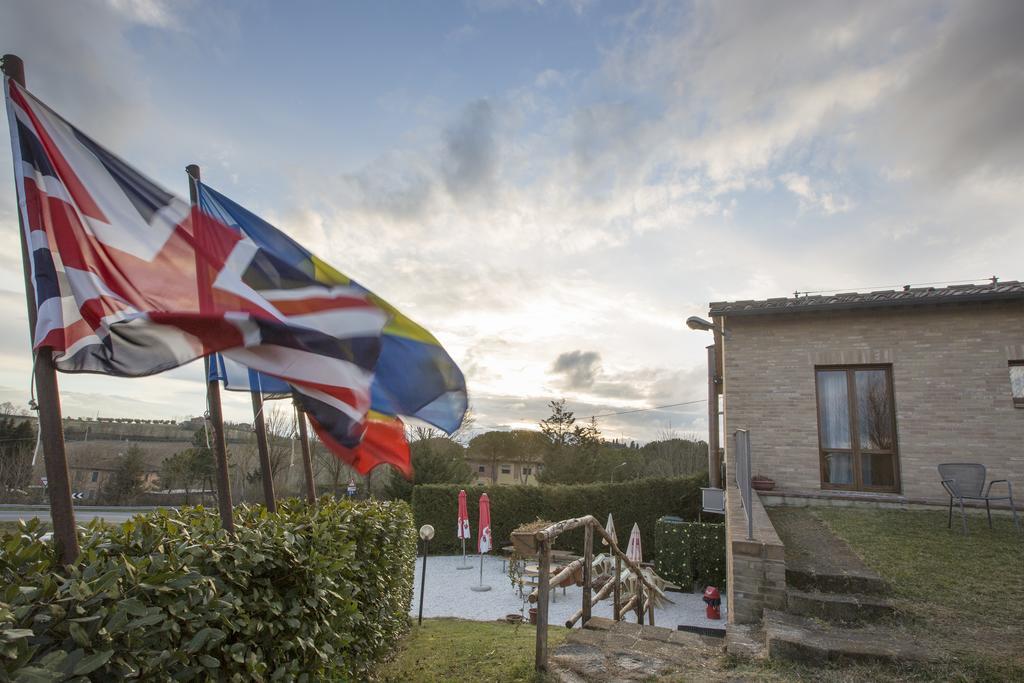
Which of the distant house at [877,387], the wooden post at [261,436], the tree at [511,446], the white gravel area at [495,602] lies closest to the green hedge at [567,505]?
the white gravel area at [495,602]

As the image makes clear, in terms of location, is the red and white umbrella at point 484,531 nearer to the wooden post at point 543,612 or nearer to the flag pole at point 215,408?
the wooden post at point 543,612

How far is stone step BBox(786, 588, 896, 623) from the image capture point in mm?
4602

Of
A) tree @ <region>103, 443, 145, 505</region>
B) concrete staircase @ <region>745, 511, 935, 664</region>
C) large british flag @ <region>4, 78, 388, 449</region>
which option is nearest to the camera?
large british flag @ <region>4, 78, 388, 449</region>

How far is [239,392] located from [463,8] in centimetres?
501

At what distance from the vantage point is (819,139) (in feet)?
25.0

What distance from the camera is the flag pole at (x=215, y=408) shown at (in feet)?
9.64

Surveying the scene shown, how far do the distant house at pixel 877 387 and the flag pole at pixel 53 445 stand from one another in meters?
10.7

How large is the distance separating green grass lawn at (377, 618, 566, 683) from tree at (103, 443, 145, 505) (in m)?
39.8

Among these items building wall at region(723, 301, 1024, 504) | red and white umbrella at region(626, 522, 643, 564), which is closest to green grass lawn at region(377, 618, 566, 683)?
red and white umbrella at region(626, 522, 643, 564)

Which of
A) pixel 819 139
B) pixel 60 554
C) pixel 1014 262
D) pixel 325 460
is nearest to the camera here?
pixel 60 554

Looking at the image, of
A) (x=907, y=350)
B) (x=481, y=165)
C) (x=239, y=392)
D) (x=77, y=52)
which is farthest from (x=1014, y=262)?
(x=77, y=52)

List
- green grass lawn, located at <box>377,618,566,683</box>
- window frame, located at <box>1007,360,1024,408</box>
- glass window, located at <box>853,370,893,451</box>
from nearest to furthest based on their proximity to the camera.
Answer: green grass lawn, located at <box>377,618,566,683</box> < window frame, located at <box>1007,360,1024,408</box> < glass window, located at <box>853,370,893,451</box>

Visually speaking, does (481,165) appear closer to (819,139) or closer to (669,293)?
(669,293)

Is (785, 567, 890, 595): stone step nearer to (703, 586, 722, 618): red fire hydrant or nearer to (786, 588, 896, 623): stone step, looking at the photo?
(786, 588, 896, 623): stone step
